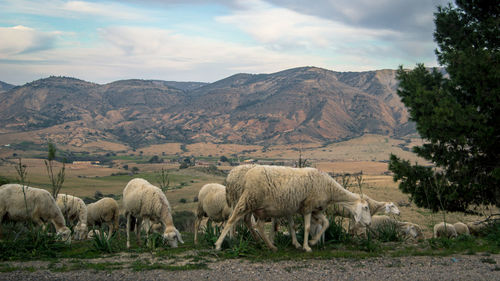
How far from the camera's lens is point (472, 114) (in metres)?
15.6

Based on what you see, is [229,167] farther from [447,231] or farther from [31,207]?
[31,207]

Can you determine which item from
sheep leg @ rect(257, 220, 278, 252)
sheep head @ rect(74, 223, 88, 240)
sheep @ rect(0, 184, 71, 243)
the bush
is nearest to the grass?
sheep leg @ rect(257, 220, 278, 252)

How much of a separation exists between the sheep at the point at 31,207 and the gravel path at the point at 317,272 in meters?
4.32

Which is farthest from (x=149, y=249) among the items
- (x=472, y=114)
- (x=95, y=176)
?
(x=95, y=176)

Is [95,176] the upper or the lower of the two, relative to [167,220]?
lower

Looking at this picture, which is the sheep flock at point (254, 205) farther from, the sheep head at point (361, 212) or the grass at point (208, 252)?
the grass at point (208, 252)

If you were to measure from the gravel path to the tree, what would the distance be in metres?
4.49

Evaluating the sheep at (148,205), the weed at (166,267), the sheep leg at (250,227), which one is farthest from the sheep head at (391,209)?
the weed at (166,267)

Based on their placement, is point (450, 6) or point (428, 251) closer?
point (428, 251)

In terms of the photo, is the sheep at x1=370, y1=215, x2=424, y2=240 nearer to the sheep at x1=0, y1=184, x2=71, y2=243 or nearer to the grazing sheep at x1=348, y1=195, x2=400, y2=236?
the grazing sheep at x1=348, y1=195, x2=400, y2=236

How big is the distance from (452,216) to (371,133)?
16576 cm

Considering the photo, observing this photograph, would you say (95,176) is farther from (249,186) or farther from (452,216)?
(249,186)

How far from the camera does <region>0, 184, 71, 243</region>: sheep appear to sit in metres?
13.5

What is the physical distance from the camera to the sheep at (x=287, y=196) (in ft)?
37.2
